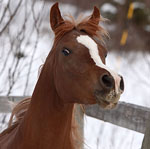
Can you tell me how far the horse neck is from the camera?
2.02 metres

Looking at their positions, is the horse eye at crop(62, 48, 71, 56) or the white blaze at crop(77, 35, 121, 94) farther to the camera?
the horse eye at crop(62, 48, 71, 56)

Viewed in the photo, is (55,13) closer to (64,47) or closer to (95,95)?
(64,47)

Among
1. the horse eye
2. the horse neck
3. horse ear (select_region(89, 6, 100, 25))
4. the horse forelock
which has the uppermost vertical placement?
horse ear (select_region(89, 6, 100, 25))

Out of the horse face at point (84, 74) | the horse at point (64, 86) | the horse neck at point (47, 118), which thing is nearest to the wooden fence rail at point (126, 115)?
the horse at point (64, 86)

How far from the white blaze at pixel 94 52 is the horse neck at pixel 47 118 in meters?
0.32

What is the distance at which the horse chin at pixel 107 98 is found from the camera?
1608 mm

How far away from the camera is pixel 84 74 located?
1753 millimetres

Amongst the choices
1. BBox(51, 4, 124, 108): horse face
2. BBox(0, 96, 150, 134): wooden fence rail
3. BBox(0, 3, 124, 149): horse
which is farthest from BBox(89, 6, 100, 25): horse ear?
BBox(0, 96, 150, 134): wooden fence rail

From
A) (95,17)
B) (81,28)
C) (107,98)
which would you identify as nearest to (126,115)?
(95,17)

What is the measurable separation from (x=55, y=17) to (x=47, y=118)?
0.67 metres

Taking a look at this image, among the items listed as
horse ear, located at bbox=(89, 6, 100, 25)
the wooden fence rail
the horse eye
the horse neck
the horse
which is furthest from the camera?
the wooden fence rail

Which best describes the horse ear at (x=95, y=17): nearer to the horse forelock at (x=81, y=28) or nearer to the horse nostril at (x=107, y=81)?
the horse forelock at (x=81, y=28)

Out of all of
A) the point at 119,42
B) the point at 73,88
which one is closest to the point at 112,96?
the point at 73,88

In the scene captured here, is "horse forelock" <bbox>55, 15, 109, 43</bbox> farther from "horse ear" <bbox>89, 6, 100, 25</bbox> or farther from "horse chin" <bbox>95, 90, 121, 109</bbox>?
"horse chin" <bbox>95, 90, 121, 109</bbox>
